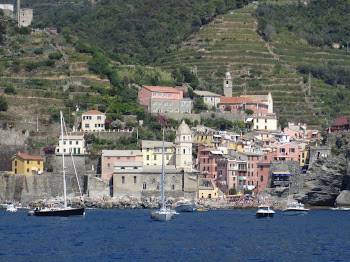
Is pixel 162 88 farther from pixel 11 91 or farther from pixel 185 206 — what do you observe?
pixel 185 206

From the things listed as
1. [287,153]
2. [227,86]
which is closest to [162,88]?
[227,86]

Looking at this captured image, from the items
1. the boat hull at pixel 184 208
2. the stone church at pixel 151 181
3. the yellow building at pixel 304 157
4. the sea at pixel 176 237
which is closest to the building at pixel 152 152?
the stone church at pixel 151 181

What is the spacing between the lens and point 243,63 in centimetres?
13638

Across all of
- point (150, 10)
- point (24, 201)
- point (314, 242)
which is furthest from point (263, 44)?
point (314, 242)

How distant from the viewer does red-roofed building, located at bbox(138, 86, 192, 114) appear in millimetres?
116500

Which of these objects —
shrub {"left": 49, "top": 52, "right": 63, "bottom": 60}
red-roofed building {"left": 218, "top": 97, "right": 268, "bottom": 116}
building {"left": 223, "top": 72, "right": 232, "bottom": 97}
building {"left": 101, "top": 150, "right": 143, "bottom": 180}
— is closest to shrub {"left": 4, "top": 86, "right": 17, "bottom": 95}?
shrub {"left": 49, "top": 52, "right": 63, "bottom": 60}

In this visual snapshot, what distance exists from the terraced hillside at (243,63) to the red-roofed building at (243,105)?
473cm

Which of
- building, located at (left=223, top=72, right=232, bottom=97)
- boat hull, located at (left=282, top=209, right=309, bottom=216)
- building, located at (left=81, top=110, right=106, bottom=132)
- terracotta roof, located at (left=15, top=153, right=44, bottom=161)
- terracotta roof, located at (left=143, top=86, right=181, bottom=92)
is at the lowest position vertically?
boat hull, located at (left=282, top=209, right=309, bottom=216)

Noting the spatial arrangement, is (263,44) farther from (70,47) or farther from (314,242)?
(314,242)

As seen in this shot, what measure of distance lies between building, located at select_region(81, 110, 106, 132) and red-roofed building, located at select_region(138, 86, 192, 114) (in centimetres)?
828

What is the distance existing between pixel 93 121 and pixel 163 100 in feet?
35.7

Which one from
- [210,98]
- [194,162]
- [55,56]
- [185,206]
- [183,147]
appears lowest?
[185,206]

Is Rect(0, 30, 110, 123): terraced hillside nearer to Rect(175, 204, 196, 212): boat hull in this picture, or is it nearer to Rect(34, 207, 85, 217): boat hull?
Rect(175, 204, 196, 212): boat hull

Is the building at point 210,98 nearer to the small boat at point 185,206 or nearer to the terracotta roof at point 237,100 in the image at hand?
the terracotta roof at point 237,100
